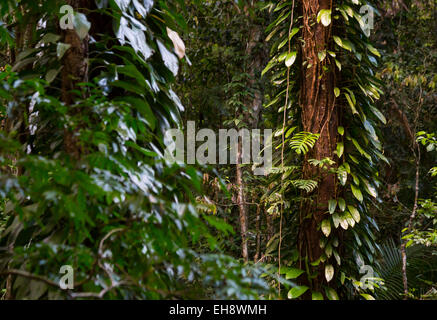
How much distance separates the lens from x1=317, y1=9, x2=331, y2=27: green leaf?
1.87 metres

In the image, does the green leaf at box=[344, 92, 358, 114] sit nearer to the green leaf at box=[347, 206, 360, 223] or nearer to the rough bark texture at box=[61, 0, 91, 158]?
the green leaf at box=[347, 206, 360, 223]

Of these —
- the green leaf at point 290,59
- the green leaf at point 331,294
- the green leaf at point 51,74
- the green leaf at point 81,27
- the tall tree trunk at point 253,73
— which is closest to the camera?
the green leaf at point 81,27

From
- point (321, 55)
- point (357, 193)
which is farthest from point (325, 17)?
point (357, 193)

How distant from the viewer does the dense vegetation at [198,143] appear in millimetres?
755

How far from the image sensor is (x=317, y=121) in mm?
1955

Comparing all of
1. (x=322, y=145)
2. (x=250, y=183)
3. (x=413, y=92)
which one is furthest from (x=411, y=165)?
(x=322, y=145)

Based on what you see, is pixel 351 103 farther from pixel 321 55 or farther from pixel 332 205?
pixel 332 205

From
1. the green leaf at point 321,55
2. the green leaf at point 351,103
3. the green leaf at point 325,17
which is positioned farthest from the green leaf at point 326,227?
the green leaf at point 325,17

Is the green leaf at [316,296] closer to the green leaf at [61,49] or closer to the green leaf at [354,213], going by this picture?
the green leaf at [354,213]

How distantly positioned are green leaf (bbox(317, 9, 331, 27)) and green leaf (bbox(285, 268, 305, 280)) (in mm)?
1191

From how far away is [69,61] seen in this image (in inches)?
41.8

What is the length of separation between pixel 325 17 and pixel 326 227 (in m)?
1.01
